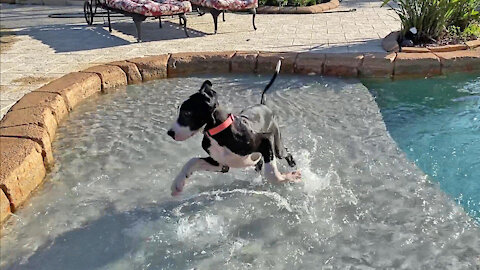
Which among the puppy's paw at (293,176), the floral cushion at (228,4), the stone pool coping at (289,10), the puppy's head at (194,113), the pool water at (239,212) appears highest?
the floral cushion at (228,4)

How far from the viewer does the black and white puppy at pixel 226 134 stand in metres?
2.29

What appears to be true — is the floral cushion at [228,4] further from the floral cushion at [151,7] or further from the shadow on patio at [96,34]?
the shadow on patio at [96,34]

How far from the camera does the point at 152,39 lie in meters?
7.53

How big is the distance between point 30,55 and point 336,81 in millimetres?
4194

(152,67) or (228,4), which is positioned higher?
(228,4)

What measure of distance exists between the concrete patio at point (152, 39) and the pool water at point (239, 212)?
149 cm

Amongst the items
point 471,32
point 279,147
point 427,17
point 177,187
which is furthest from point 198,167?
point 471,32

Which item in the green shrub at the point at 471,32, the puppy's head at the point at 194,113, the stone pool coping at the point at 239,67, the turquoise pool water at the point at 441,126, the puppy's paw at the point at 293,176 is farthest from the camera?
the green shrub at the point at 471,32

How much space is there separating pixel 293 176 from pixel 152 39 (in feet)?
16.6

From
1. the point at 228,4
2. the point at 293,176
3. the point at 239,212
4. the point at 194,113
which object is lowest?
the point at 239,212

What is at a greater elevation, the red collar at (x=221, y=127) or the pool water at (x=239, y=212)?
the red collar at (x=221, y=127)

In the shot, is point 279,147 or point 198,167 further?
point 279,147

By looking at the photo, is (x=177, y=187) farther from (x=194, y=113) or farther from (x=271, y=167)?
(x=194, y=113)

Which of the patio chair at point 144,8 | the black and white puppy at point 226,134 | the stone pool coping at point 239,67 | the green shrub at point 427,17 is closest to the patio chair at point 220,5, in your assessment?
the patio chair at point 144,8
